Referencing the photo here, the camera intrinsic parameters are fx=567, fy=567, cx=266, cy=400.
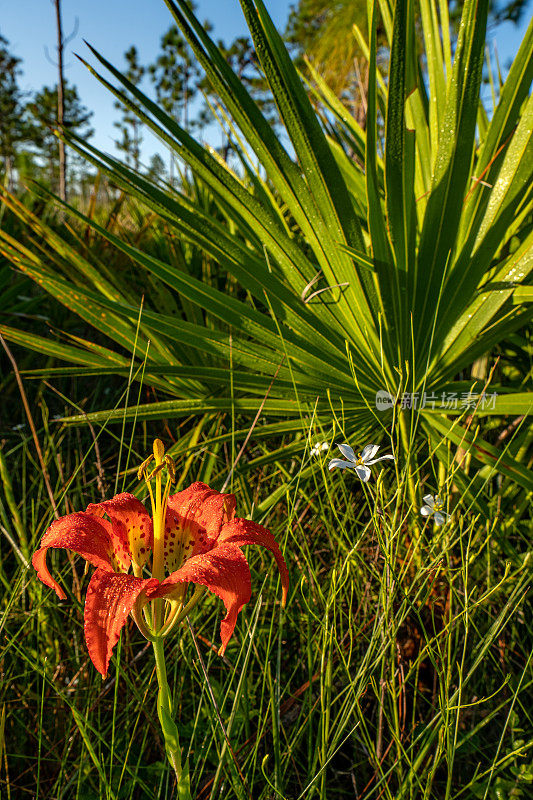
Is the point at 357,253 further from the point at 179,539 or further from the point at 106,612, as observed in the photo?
the point at 106,612

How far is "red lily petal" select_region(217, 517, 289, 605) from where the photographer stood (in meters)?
0.55

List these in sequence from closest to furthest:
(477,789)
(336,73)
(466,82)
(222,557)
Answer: (222,557)
(477,789)
(466,82)
(336,73)

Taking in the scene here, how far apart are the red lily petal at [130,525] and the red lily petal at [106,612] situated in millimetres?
102

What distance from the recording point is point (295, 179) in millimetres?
1084

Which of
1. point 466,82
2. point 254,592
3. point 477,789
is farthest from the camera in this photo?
point 254,592

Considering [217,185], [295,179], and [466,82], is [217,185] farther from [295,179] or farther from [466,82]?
[466,82]

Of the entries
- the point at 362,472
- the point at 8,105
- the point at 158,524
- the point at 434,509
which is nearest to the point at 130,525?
the point at 158,524

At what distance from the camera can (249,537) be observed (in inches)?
21.6

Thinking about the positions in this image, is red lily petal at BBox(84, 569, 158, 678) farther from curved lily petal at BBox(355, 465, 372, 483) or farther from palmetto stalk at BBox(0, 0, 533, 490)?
palmetto stalk at BBox(0, 0, 533, 490)

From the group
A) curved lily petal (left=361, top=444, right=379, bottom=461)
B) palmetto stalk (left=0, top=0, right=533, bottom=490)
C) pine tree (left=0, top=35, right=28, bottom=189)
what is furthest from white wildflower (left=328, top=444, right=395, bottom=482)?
pine tree (left=0, top=35, right=28, bottom=189)

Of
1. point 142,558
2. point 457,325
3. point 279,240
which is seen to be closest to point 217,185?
point 279,240

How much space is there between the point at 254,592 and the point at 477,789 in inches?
19.3

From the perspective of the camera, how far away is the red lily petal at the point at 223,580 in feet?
1.56

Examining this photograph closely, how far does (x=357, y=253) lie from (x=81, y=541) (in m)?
0.69
